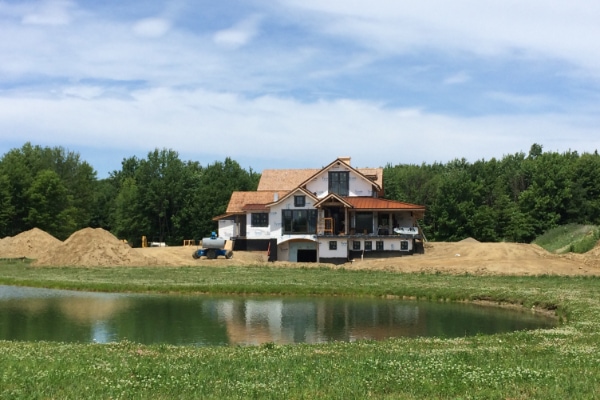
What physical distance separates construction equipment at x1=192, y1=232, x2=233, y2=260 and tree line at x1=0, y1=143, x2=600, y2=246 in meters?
35.0

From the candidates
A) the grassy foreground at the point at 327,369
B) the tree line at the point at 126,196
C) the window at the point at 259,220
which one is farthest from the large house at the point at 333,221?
the grassy foreground at the point at 327,369

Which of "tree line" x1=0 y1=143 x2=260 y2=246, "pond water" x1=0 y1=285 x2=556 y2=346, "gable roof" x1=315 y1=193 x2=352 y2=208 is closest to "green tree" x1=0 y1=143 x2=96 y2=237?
"tree line" x1=0 y1=143 x2=260 y2=246

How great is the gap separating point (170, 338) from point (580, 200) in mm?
94786

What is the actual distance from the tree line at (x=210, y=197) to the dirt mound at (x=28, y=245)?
1839cm

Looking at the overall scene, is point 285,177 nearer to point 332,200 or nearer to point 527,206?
point 332,200

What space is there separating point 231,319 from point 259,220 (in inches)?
1838

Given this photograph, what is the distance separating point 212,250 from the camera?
74000mm

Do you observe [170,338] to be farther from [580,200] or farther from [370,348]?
[580,200]

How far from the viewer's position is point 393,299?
1699 inches

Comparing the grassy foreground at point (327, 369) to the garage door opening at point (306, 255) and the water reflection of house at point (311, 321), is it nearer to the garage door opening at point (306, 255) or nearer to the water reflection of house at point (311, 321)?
the water reflection of house at point (311, 321)

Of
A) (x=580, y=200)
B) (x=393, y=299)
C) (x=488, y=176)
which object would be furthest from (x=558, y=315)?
(x=488, y=176)

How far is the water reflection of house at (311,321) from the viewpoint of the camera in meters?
27.6

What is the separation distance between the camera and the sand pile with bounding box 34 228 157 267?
6656 centimetres

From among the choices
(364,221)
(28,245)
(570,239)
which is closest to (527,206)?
(570,239)
